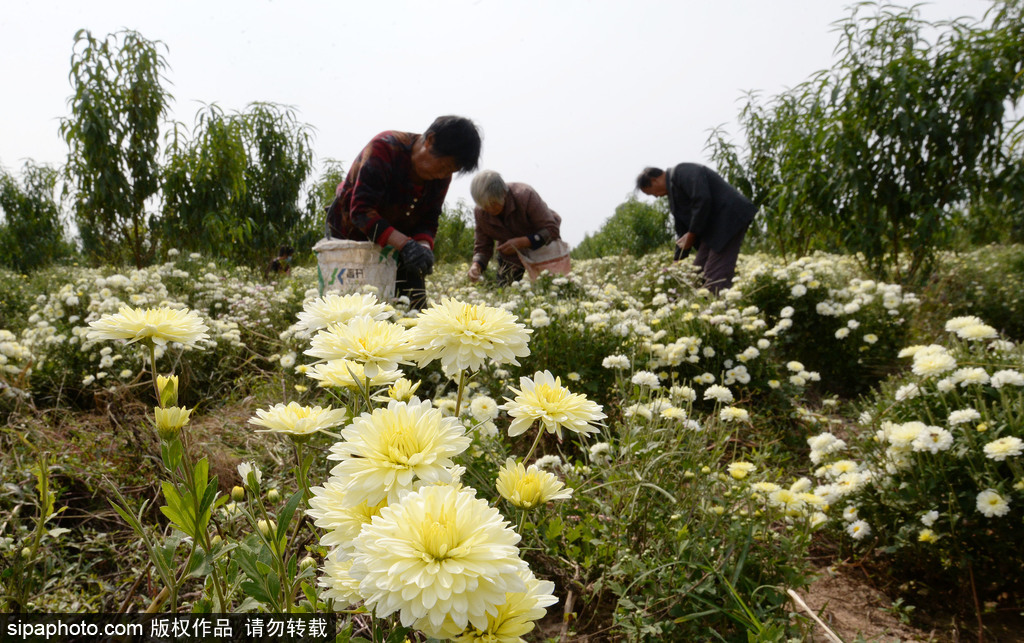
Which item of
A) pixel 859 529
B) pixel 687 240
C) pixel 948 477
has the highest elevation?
pixel 687 240

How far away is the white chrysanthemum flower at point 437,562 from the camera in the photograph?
0.46 m

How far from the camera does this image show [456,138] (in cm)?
329

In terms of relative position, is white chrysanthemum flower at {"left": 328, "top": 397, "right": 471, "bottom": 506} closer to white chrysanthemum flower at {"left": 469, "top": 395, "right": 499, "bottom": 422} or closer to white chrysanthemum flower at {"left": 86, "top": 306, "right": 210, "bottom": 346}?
white chrysanthemum flower at {"left": 86, "top": 306, "right": 210, "bottom": 346}

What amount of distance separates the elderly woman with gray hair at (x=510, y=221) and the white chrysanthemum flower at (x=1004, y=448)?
11.9 feet

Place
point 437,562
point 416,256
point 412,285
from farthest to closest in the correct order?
point 412,285
point 416,256
point 437,562

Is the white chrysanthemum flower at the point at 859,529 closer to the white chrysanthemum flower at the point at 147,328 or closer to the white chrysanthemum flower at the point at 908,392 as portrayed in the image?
the white chrysanthemum flower at the point at 908,392

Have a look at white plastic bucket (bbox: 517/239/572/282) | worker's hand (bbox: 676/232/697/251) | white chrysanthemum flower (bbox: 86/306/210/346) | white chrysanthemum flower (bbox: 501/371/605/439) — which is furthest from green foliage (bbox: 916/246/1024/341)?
white chrysanthemum flower (bbox: 86/306/210/346)

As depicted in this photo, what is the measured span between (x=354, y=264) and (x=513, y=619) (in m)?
2.99

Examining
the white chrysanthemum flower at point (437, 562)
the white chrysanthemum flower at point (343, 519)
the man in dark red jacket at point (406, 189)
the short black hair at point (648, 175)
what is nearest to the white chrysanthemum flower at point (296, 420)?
the white chrysanthemum flower at point (343, 519)

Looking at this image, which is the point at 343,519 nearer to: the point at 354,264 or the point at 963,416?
the point at 963,416

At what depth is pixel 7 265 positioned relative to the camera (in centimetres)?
1438

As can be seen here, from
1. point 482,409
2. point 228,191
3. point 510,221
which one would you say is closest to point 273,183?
point 228,191

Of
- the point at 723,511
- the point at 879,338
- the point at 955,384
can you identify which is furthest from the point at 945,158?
the point at 723,511

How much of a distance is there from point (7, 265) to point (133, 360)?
16849mm
